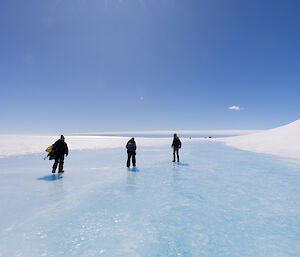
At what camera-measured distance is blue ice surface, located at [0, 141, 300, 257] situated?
11.4ft

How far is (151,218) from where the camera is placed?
470 centimetres

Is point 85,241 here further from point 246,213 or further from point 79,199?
point 246,213

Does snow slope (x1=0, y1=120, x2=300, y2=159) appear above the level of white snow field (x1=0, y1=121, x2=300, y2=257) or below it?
above

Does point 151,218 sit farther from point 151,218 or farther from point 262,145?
point 262,145

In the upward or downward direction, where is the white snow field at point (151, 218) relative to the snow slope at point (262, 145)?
downward

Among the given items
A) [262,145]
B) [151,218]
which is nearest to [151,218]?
[151,218]

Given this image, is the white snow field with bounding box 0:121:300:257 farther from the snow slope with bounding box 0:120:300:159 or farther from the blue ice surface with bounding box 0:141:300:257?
the snow slope with bounding box 0:120:300:159

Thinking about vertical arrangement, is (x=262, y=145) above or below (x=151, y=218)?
above

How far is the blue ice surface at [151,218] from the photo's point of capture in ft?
11.4

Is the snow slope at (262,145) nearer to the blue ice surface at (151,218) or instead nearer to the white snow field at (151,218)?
the white snow field at (151,218)

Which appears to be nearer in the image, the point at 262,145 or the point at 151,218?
the point at 151,218

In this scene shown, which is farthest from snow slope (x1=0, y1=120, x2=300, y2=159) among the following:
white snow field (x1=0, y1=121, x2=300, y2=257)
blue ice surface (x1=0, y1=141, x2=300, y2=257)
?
blue ice surface (x1=0, y1=141, x2=300, y2=257)

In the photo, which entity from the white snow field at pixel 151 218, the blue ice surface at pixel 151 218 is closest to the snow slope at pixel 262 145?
the white snow field at pixel 151 218

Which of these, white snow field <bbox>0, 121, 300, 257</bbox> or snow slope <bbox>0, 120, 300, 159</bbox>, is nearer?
Answer: white snow field <bbox>0, 121, 300, 257</bbox>
